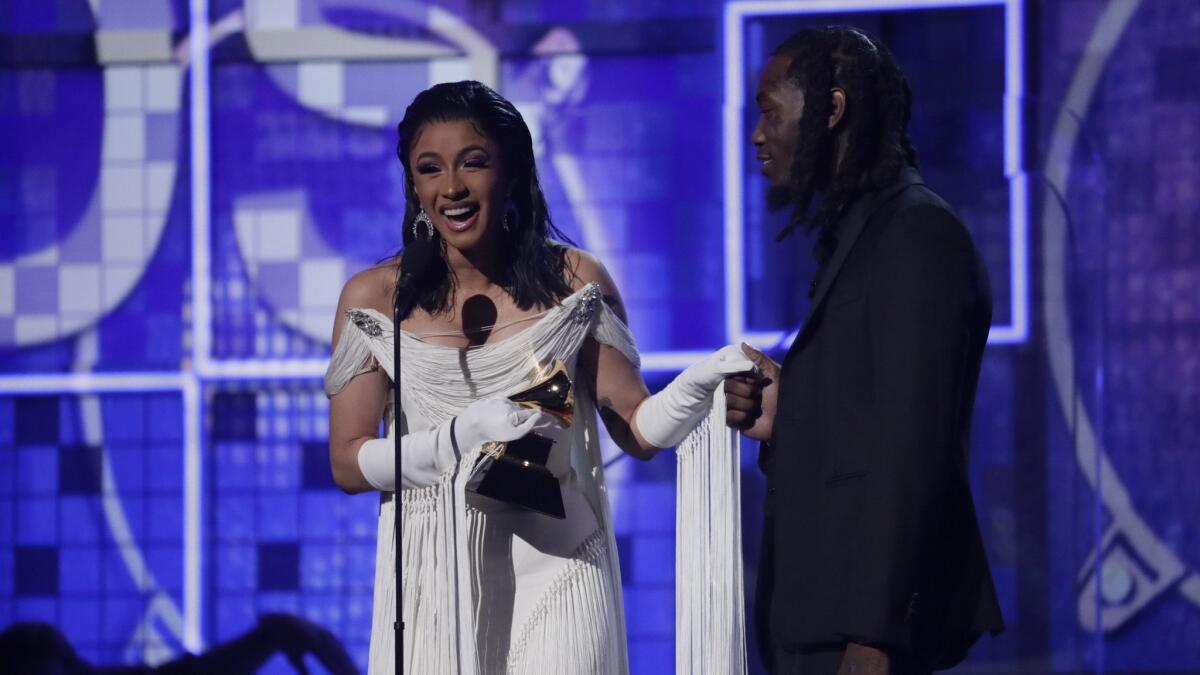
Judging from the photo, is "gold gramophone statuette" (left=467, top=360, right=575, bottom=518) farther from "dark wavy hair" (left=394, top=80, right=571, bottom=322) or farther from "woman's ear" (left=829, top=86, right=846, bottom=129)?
"woman's ear" (left=829, top=86, right=846, bottom=129)

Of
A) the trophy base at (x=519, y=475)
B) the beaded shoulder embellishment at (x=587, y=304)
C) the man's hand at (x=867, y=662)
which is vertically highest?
the beaded shoulder embellishment at (x=587, y=304)

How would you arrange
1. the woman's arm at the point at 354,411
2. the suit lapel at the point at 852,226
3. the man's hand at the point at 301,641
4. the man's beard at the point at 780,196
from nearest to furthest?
the suit lapel at the point at 852,226 < the man's beard at the point at 780,196 < the woman's arm at the point at 354,411 < the man's hand at the point at 301,641

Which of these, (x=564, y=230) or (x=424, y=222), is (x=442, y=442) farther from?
(x=564, y=230)

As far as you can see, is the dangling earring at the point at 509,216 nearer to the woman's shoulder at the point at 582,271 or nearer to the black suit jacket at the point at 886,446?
the woman's shoulder at the point at 582,271

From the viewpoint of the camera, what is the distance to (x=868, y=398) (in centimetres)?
149

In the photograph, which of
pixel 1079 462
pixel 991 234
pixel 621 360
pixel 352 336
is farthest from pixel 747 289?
pixel 352 336

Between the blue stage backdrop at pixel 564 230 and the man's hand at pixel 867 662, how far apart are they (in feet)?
5.82

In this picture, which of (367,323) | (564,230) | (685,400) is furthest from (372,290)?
(564,230)

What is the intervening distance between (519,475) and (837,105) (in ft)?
2.26

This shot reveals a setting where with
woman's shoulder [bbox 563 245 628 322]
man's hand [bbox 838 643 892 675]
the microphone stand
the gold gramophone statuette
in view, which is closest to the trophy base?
the gold gramophone statuette

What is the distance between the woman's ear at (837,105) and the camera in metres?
1.61

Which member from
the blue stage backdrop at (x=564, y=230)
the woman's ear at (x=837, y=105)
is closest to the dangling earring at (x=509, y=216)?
the woman's ear at (x=837, y=105)

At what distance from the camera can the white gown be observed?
1937mm

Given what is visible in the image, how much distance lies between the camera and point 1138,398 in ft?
10.7
